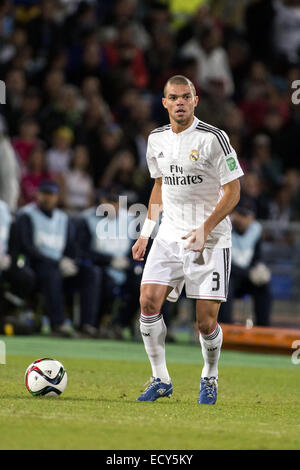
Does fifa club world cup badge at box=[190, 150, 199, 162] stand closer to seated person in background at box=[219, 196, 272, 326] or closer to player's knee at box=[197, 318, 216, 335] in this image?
player's knee at box=[197, 318, 216, 335]

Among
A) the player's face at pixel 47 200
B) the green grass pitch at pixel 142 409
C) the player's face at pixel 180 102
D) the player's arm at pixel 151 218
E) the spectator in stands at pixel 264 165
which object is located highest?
the spectator in stands at pixel 264 165

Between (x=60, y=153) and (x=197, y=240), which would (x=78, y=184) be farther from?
(x=197, y=240)

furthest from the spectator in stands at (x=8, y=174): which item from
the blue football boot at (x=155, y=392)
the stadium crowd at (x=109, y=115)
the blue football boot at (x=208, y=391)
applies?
the blue football boot at (x=208, y=391)

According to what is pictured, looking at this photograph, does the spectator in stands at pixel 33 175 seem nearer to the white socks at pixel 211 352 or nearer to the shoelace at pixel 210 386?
the white socks at pixel 211 352

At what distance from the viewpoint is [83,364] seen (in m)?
11.0

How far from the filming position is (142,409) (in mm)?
7270

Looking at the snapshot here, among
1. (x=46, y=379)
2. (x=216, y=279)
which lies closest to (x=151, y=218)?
(x=216, y=279)

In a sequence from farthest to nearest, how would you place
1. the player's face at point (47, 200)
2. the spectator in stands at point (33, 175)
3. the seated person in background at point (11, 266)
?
the spectator in stands at point (33, 175), the player's face at point (47, 200), the seated person in background at point (11, 266)

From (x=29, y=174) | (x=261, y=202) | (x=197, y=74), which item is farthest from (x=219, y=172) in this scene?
(x=197, y=74)

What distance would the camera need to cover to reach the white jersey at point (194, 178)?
7.85m

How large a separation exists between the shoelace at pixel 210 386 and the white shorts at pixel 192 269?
0.60 meters

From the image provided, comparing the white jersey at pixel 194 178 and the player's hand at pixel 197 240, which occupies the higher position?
the white jersey at pixel 194 178

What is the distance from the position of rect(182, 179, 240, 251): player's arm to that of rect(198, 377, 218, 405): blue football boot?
39.8 inches

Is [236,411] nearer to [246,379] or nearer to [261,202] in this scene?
[246,379]
